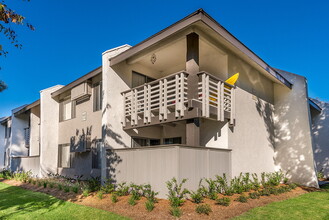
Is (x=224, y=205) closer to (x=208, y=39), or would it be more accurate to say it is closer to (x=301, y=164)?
(x=208, y=39)

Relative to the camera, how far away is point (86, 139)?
14.0 meters

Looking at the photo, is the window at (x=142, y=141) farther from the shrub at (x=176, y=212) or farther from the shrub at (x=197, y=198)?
the shrub at (x=176, y=212)

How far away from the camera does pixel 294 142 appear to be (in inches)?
531

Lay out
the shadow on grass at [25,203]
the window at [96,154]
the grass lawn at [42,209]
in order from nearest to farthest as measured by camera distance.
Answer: the grass lawn at [42,209]
the shadow on grass at [25,203]
the window at [96,154]

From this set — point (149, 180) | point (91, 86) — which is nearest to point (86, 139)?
point (91, 86)

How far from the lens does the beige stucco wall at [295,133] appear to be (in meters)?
13.0

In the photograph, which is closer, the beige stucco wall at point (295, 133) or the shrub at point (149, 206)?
the shrub at point (149, 206)

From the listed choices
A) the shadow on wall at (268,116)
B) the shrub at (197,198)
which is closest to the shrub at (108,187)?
the shrub at (197,198)

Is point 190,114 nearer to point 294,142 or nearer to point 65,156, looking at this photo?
point 294,142

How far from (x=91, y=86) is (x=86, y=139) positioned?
296cm

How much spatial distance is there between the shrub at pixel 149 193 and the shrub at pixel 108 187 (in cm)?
162

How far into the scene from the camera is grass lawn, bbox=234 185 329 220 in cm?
711

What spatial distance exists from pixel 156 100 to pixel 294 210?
6094 mm

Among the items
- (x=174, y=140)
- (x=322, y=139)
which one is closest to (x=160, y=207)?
(x=174, y=140)
